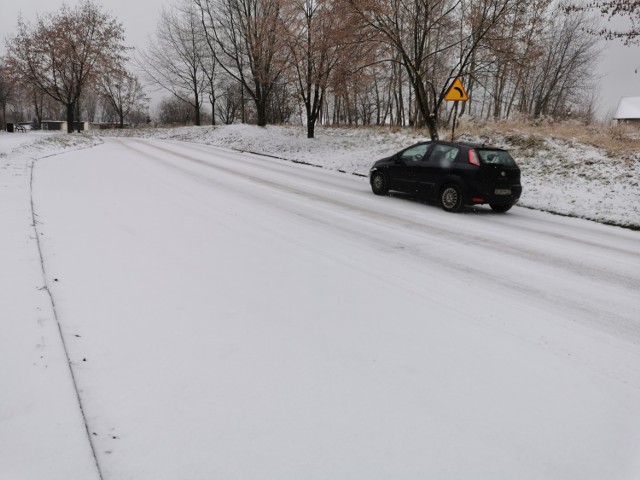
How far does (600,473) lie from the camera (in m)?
2.21

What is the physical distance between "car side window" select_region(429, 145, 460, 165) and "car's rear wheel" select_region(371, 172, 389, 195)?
1500mm

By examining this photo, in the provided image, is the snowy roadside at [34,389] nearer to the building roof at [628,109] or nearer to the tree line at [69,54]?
the tree line at [69,54]

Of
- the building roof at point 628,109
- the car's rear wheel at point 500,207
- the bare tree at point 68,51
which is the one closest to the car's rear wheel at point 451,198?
the car's rear wheel at point 500,207

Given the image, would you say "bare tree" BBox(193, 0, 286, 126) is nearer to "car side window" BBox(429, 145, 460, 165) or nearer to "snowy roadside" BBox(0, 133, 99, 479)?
"car side window" BBox(429, 145, 460, 165)

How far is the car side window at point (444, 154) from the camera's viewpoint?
32.6 feet

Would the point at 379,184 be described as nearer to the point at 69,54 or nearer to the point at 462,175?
the point at 462,175

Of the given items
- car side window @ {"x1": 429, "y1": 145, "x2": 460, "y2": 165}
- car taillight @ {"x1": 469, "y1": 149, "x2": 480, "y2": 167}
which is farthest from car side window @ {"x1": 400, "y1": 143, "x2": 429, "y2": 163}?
car taillight @ {"x1": 469, "y1": 149, "x2": 480, "y2": 167}

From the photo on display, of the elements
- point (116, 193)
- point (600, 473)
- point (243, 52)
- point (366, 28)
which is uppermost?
point (243, 52)

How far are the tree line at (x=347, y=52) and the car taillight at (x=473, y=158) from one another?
5871mm

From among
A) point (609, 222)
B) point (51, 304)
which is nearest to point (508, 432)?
point (51, 304)

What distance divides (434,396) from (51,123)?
11133 centimetres

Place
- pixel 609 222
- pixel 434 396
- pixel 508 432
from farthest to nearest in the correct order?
pixel 609 222
pixel 434 396
pixel 508 432

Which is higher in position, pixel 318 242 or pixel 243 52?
pixel 243 52

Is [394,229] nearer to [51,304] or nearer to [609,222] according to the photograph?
[51,304]
